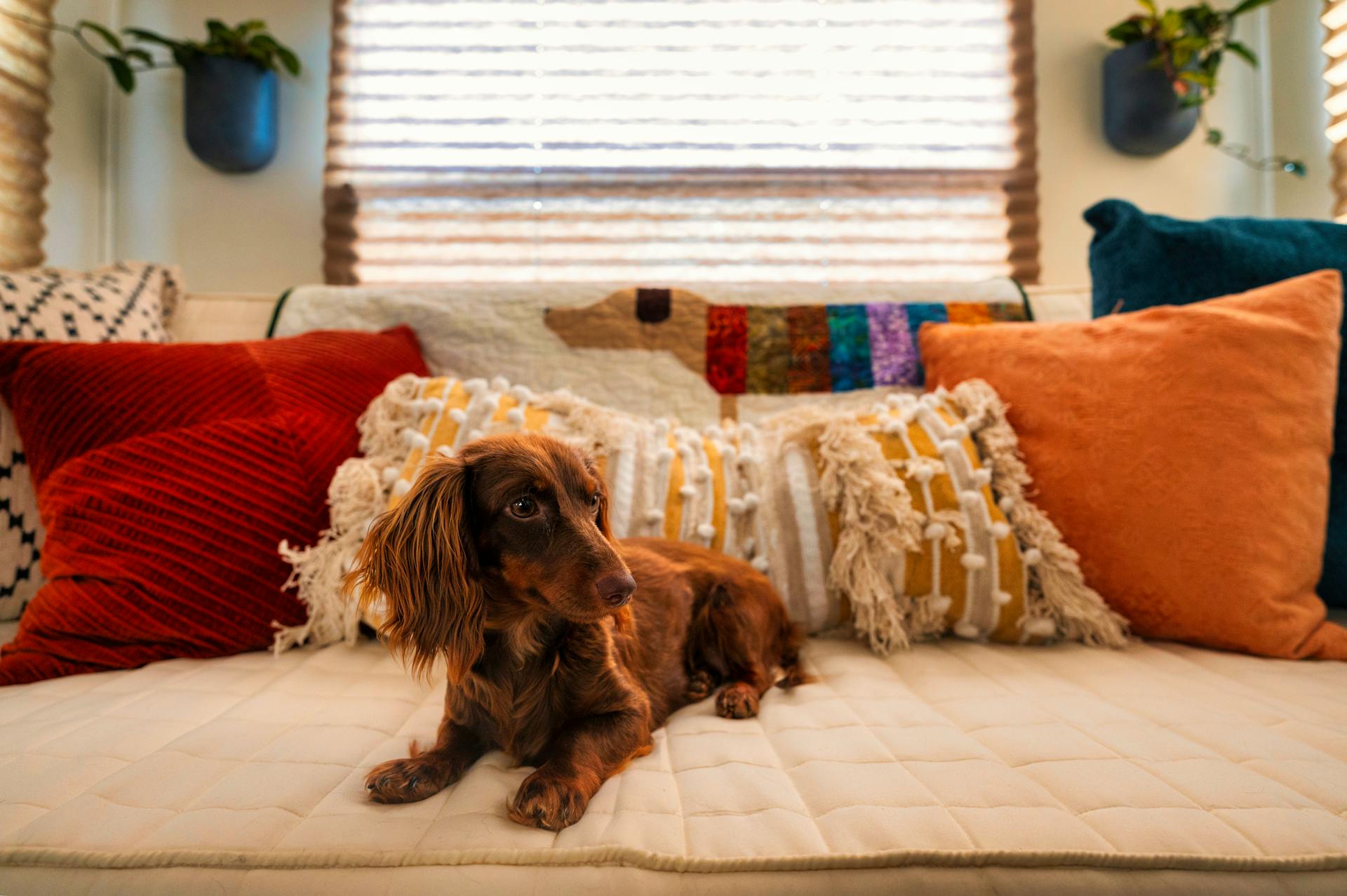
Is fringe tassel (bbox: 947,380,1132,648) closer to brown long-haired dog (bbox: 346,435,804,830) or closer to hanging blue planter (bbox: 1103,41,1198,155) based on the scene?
brown long-haired dog (bbox: 346,435,804,830)

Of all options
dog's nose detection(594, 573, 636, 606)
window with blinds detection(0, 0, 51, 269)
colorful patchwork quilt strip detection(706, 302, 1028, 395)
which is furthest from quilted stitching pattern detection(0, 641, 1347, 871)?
window with blinds detection(0, 0, 51, 269)

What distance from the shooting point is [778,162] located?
2.82 metres

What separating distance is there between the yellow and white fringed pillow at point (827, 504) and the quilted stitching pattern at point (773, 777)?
156 millimetres

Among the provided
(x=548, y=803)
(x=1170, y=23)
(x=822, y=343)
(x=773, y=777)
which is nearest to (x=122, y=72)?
(x=822, y=343)

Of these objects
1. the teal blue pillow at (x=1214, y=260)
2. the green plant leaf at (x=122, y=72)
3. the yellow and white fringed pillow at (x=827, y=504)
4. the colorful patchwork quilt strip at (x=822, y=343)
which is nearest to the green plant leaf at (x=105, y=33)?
the green plant leaf at (x=122, y=72)

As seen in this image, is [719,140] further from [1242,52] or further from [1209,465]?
[1209,465]

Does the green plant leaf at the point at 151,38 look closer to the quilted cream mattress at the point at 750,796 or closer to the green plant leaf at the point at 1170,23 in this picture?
the quilted cream mattress at the point at 750,796

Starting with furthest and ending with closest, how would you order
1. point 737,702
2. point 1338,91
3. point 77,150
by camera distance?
point 77,150
point 1338,91
point 737,702

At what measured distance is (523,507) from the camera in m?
0.85

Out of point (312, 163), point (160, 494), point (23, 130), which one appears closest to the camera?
point (160, 494)

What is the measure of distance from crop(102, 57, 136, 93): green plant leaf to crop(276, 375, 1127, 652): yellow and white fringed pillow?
6.76 ft

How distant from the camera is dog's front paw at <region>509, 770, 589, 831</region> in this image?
2.32 feet

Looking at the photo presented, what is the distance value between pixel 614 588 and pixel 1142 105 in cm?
294

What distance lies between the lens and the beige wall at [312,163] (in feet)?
9.05
